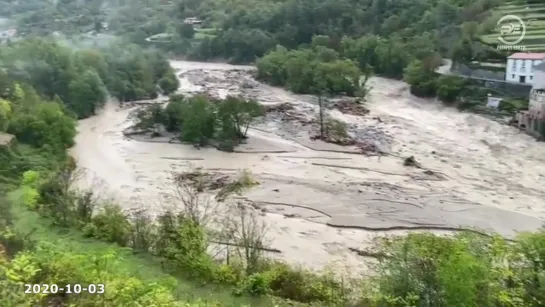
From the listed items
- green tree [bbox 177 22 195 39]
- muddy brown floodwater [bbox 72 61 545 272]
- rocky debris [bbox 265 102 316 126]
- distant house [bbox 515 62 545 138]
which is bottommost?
muddy brown floodwater [bbox 72 61 545 272]

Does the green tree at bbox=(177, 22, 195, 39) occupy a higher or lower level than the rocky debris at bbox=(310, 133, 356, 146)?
higher

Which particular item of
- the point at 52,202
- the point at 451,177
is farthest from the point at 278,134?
the point at 52,202

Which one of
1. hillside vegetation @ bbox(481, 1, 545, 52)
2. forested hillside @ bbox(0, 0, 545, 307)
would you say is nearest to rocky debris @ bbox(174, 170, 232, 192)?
forested hillside @ bbox(0, 0, 545, 307)

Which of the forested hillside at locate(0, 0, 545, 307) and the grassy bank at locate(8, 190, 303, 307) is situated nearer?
the forested hillside at locate(0, 0, 545, 307)

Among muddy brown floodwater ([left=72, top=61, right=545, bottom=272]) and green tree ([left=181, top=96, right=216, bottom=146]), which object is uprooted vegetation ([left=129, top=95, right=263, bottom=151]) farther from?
muddy brown floodwater ([left=72, top=61, right=545, bottom=272])

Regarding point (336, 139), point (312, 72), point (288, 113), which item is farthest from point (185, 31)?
point (336, 139)

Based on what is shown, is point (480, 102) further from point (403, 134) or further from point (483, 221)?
point (483, 221)

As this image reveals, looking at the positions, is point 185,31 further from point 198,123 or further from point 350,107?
point 198,123
